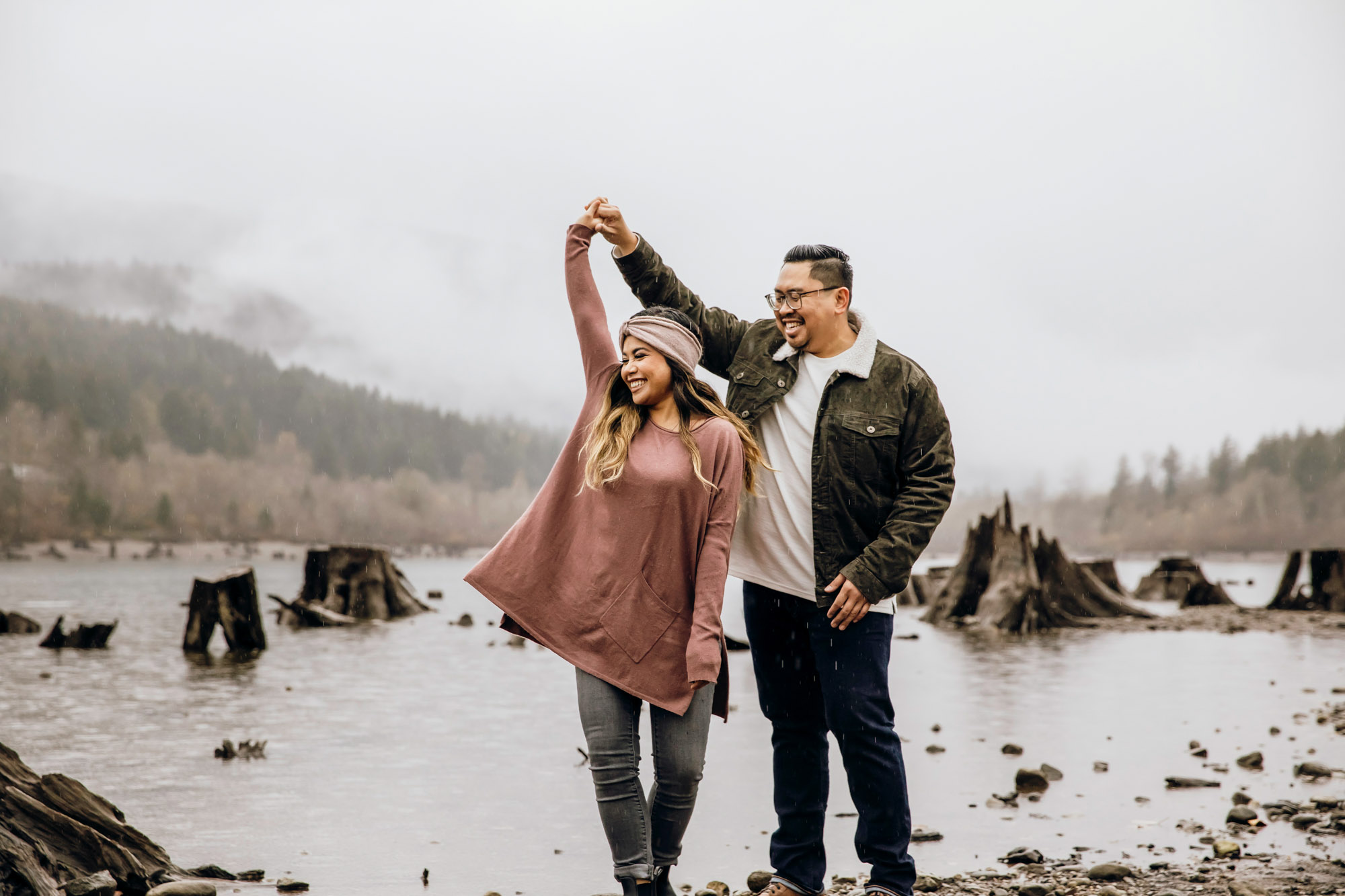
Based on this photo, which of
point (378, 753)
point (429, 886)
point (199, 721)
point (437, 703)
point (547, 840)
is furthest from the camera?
point (437, 703)

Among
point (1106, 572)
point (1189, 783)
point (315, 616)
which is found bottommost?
point (315, 616)

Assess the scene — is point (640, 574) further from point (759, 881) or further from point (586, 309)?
point (759, 881)

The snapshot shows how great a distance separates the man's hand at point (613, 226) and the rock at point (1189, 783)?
202 inches

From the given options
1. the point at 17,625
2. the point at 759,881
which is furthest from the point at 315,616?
the point at 759,881

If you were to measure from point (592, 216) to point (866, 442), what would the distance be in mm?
1369

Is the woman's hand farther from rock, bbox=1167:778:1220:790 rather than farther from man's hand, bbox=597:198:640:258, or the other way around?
rock, bbox=1167:778:1220:790

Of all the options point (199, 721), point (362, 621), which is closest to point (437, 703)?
point (199, 721)

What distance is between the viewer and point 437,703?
1161 cm

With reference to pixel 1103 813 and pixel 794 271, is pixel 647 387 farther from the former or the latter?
pixel 1103 813

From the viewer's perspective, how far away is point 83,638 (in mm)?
18062

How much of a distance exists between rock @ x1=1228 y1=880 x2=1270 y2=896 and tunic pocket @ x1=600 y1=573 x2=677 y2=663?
2567mm

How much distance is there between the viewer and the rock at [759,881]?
479cm

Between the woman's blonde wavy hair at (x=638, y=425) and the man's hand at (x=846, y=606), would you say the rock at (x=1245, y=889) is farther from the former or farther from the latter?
the woman's blonde wavy hair at (x=638, y=425)

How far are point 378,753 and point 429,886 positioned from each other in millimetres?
3902
